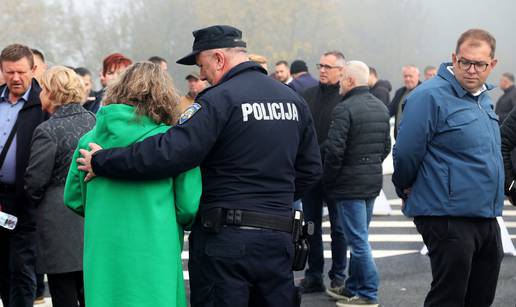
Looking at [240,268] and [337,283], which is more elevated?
[240,268]

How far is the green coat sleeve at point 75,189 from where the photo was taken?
4145mm

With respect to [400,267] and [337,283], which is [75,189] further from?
[400,267]

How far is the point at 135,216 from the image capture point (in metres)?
3.94

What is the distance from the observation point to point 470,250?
457cm

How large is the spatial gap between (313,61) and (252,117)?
1624 inches

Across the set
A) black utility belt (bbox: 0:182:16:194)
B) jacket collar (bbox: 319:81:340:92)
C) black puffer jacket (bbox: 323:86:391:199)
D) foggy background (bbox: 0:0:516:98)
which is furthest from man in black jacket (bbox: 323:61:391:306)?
foggy background (bbox: 0:0:516:98)

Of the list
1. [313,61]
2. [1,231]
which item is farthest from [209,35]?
[313,61]

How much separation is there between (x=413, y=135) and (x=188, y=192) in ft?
4.37

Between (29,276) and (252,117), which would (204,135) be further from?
(29,276)

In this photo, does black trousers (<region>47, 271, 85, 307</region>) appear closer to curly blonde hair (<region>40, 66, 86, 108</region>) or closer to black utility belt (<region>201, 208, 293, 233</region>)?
curly blonde hair (<region>40, 66, 86, 108</region>)

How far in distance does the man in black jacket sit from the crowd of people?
5.06 feet

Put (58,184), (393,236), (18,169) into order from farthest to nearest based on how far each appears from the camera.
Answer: (393,236)
(18,169)
(58,184)

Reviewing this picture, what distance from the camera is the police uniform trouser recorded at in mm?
3871

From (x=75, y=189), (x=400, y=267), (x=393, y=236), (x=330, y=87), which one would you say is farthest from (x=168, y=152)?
(x=393, y=236)
